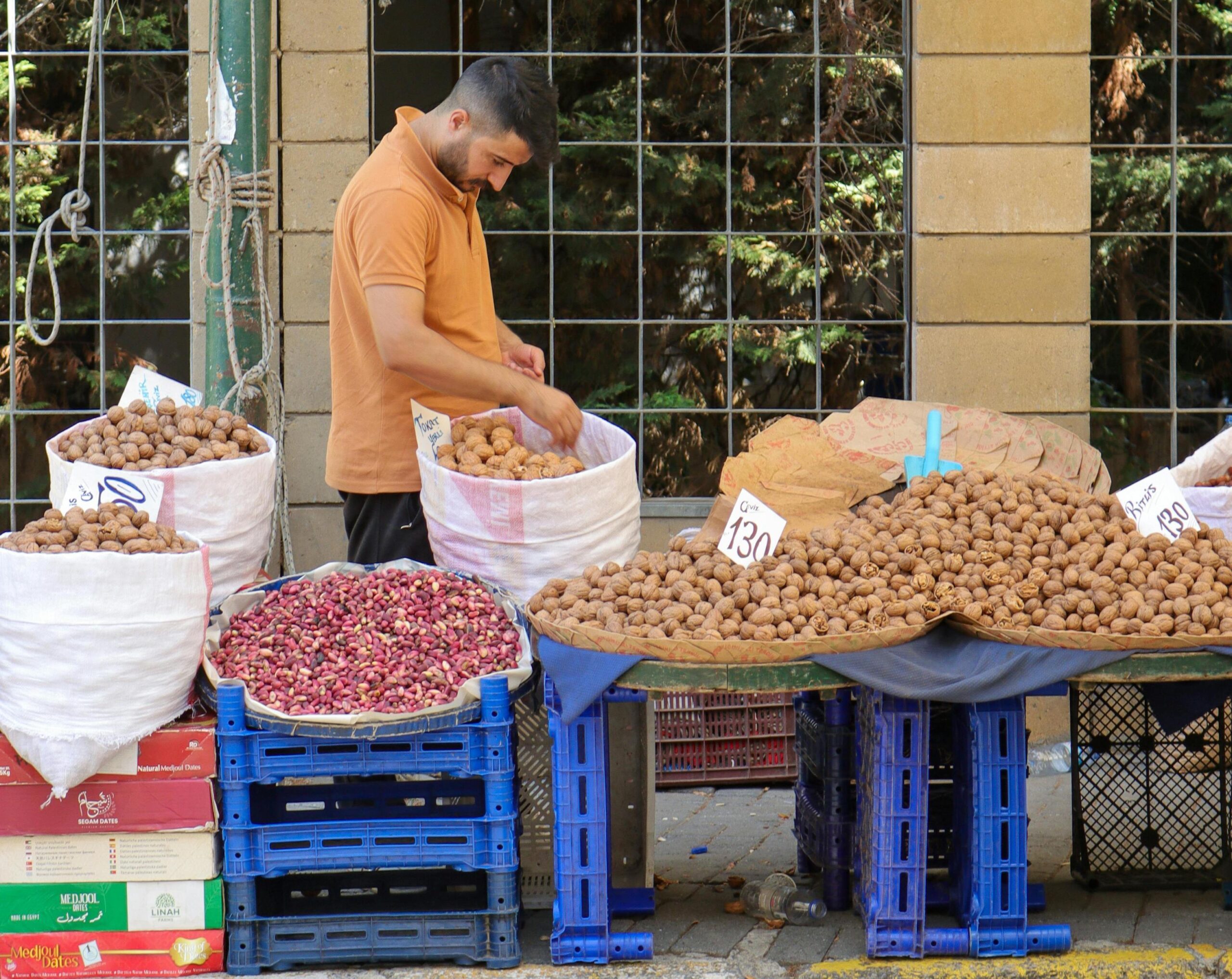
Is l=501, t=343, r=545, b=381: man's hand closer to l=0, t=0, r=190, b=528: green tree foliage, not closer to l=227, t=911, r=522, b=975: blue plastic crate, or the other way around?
l=227, t=911, r=522, b=975: blue plastic crate

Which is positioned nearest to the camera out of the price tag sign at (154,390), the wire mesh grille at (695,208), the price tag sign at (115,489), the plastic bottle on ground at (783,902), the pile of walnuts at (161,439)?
the price tag sign at (115,489)

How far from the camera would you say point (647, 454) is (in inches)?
251

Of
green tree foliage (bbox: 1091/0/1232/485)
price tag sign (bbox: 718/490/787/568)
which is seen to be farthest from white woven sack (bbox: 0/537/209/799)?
green tree foliage (bbox: 1091/0/1232/485)

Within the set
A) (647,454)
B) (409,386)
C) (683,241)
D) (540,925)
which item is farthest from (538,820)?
(683,241)

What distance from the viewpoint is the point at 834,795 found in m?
3.95

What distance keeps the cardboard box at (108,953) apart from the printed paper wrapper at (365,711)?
0.60 meters

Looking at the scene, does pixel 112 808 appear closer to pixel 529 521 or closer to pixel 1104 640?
pixel 529 521

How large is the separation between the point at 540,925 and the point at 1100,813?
1712mm

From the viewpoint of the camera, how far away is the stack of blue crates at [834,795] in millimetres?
3938

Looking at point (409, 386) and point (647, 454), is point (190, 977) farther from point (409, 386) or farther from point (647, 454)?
point (647, 454)

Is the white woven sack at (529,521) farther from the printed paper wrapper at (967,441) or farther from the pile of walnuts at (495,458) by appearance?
the printed paper wrapper at (967,441)

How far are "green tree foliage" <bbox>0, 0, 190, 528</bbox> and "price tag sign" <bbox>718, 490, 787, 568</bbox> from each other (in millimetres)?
3607

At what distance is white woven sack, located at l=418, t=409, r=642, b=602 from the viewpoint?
375 centimetres

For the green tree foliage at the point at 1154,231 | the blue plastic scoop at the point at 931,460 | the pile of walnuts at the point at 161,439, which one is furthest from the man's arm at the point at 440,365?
the green tree foliage at the point at 1154,231
